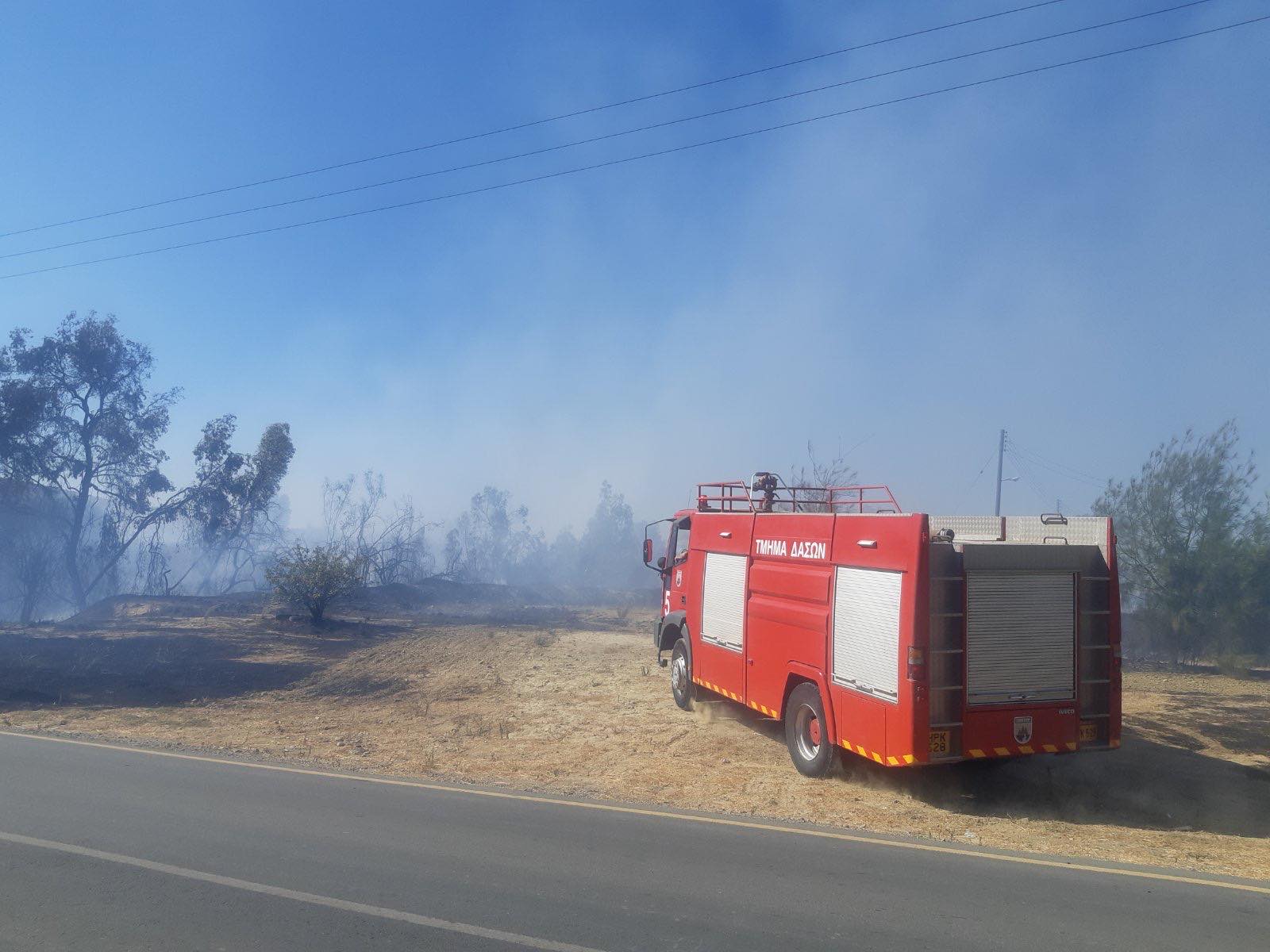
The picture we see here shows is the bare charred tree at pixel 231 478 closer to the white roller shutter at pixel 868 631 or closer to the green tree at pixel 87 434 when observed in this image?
the green tree at pixel 87 434

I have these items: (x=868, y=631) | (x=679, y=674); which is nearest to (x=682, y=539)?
(x=679, y=674)

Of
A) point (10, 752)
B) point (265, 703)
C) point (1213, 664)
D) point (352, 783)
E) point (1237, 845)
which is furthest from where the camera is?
point (1213, 664)

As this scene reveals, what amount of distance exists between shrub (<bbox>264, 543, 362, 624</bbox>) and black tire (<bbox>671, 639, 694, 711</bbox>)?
47.9 feet

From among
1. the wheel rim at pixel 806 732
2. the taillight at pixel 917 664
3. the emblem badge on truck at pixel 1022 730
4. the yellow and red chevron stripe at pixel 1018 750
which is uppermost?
the taillight at pixel 917 664

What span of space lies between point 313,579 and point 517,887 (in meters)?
21.8

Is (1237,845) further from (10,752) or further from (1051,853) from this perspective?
(10,752)

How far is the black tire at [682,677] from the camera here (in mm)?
14500

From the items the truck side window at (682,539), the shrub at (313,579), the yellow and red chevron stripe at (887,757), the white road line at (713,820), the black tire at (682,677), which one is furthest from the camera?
the shrub at (313,579)

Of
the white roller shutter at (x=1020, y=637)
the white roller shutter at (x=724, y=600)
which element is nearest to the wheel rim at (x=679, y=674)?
the white roller shutter at (x=724, y=600)

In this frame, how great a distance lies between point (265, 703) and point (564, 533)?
10138 cm

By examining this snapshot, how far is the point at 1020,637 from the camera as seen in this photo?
29.1 ft

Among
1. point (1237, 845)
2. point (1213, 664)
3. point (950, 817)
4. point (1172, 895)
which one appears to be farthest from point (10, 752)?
point (1213, 664)

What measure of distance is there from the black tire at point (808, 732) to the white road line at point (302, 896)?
5335 mm

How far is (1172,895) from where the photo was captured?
6.09 m
